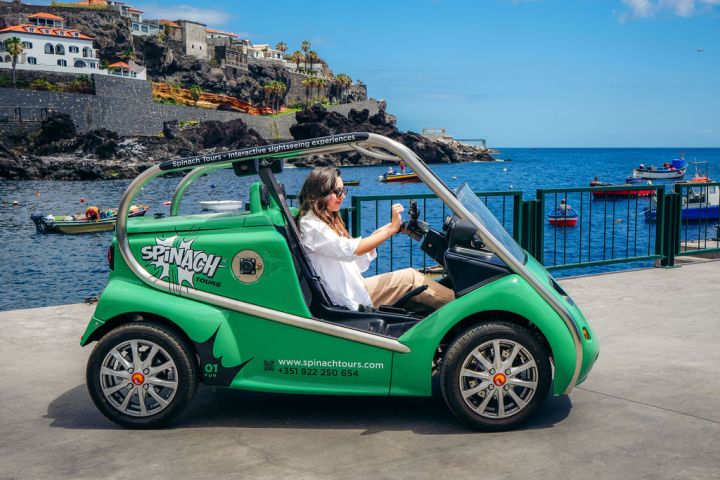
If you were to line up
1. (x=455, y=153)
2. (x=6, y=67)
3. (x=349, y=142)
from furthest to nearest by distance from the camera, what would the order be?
(x=455, y=153) → (x=6, y=67) → (x=349, y=142)


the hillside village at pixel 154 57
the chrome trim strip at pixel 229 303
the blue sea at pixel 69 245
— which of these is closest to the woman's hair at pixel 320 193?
the chrome trim strip at pixel 229 303

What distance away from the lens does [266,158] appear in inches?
192

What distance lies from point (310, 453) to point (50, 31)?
400 feet

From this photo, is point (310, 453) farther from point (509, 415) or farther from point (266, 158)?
point (266, 158)

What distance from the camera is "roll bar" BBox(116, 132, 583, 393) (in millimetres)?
4434

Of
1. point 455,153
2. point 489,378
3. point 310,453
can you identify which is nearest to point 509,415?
point 489,378

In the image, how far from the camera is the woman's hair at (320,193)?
490cm

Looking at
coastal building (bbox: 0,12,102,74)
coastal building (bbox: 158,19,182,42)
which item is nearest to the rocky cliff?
coastal building (bbox: 0,12,102,74)

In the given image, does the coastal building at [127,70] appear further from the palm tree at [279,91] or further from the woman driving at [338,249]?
the woman driving at [338,249]

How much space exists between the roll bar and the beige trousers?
20.2 inches

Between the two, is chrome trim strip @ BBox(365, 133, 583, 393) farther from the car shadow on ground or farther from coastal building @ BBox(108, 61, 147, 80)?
coastal building @ BBox(108, 61, 147, 80)

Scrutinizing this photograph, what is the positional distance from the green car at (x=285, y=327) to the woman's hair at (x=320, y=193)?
286mm

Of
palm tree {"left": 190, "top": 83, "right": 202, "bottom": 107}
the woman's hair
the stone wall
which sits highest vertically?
palm tree {"left": 190, "top": 83, "right": 202, "bottom": 107}

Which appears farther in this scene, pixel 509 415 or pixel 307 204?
pixel 307 204
